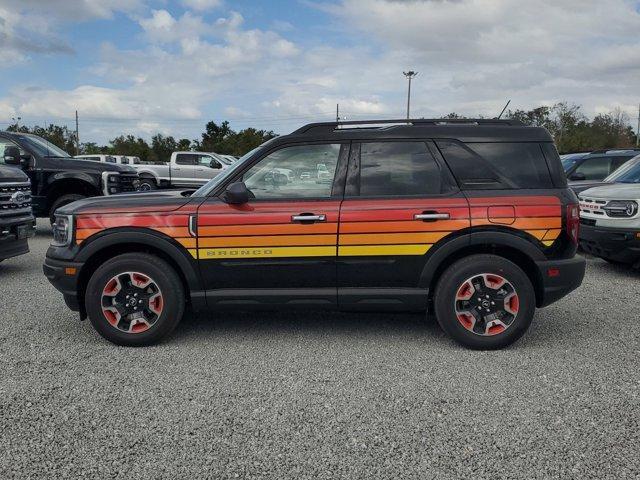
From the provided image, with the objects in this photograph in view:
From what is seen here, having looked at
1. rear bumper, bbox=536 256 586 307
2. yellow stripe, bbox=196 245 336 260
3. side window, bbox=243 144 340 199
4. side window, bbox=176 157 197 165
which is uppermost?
side window, bbox=176 157 197 165

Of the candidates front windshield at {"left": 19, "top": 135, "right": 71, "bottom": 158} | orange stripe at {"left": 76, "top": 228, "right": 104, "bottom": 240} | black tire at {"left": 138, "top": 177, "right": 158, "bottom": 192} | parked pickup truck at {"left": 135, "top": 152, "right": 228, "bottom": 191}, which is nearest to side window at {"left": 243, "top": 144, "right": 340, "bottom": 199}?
orange stripe at {"left": 76, "top": 228, "right": 104, "bottom": 240}

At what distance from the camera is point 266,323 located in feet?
16.5

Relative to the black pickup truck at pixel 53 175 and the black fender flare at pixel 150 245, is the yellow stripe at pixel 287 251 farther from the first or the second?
the black pickup truck at pixel 53 175

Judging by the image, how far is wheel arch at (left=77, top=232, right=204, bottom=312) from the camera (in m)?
4.23

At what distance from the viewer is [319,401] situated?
3.38m

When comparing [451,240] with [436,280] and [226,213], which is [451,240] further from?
[226,213]

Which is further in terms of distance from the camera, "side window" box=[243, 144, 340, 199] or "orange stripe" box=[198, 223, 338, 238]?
"side window" box=[243, 144, 340, 199]

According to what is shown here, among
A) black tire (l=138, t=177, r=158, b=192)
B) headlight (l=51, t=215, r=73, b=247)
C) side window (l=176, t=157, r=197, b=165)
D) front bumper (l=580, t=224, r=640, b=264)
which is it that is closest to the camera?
headlight (l=51, t=215, r=73, b=247)

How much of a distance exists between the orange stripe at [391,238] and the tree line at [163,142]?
4951 cm

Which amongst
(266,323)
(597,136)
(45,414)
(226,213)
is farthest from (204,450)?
(597,136)

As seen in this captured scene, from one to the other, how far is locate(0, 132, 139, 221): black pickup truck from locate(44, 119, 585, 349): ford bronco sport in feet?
21.8

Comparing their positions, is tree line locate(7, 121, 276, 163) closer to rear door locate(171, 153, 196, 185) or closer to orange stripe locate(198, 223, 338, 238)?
rear door locate(171, 153, 196, 185)

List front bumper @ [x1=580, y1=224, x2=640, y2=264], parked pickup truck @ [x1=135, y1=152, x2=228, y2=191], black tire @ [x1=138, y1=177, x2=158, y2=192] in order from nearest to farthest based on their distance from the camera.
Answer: front bumper @ [x1=580, y1=224, x2=640, y2=264] → black tire @ [x1=138, y1=177, x2=158, y2=192] → parked pickup truck @ [x1=135, y1=152, x2=228, y2=191]

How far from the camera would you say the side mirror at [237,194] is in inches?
163
